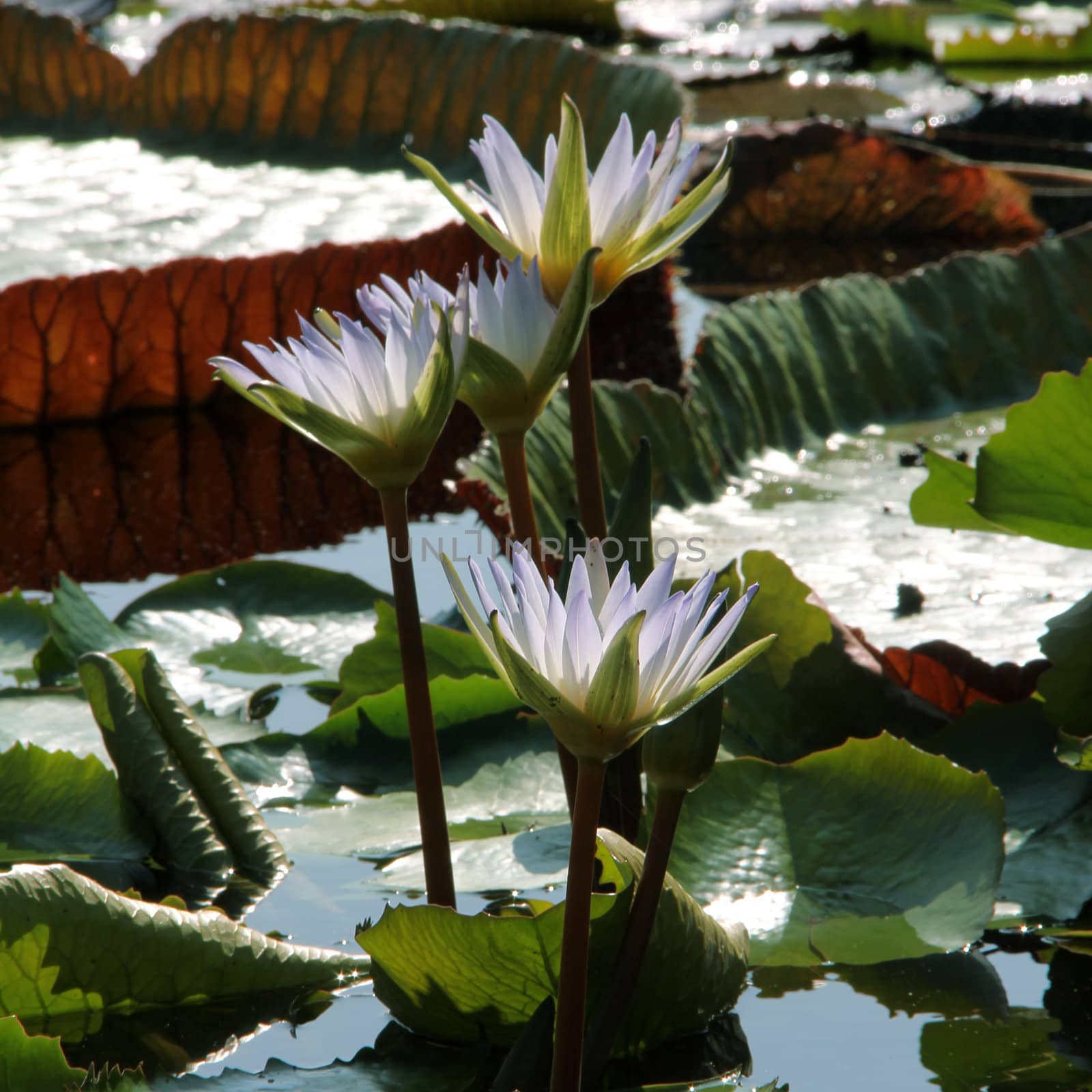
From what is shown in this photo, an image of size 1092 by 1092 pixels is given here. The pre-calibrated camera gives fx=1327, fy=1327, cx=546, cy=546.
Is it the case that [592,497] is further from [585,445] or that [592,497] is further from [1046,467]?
[1046,467]

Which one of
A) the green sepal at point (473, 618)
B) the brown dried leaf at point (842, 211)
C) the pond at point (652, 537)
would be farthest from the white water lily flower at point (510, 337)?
the brown dried leaf at point (842, 211)

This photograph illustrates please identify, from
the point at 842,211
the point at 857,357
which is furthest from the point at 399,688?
the point at 842,211

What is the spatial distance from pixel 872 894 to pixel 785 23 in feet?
14.5

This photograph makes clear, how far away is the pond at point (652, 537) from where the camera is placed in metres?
0.58

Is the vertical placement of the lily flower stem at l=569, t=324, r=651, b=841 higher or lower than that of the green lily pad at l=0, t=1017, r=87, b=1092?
higher

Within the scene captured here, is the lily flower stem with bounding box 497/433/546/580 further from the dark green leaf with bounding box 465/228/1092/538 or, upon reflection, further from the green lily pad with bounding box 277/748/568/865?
the dark green leaf with bounding box 465/228/1092/538

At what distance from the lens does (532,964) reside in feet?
1.68

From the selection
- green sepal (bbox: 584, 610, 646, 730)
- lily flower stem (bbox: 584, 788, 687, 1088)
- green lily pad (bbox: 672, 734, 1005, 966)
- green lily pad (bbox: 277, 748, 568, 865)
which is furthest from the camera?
green lily pad (bbox: 277, 748, 568, 865)

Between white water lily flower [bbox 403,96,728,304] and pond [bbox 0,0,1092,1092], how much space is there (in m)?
0.24

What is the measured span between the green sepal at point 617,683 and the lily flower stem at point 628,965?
0.09 metres

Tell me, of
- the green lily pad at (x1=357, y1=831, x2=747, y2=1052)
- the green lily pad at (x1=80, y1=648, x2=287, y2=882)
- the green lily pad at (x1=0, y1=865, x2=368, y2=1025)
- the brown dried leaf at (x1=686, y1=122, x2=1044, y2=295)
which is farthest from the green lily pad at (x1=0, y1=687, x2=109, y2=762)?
the brown dried leaf at (x1=686, y1=122, x2=1044, y2=295)

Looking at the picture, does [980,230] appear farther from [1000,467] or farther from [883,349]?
[1000,467]

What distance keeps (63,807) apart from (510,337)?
365 millimetres

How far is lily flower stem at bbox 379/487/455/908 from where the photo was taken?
0.53 metres
